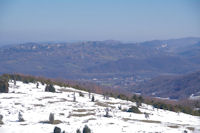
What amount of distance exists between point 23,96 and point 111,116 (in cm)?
2098

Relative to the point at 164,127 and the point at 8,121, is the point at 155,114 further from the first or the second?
the point at 8,121

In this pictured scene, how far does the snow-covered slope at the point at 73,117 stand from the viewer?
44219mm

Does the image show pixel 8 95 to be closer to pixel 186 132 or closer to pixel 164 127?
pixel 164 127

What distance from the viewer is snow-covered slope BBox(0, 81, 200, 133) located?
145 ft

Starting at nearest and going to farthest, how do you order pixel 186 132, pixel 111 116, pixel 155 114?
pixel 186 132
pixel 111 116
pixel 155 114

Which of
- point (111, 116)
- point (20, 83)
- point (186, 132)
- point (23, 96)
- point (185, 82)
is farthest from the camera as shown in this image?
point (185, 82)

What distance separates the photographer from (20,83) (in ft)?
271

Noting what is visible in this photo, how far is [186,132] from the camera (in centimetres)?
4447

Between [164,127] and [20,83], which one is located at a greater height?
[20,83]

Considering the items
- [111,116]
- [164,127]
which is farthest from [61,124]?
[164,127]

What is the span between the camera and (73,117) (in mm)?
50875

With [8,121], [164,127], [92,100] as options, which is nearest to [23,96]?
[92,100]

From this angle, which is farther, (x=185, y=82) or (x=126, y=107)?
(x=185, y=82)

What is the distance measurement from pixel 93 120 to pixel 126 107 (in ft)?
55.5
